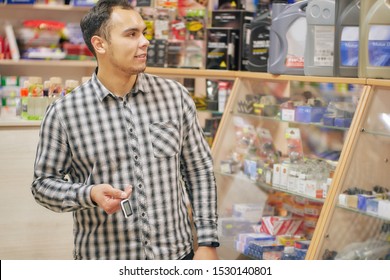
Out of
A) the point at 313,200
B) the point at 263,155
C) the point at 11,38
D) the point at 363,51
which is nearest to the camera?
the point at 363,51

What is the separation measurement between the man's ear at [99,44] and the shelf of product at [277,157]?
5.61 ft

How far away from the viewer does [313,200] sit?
4484mm

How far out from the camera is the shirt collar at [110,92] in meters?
2.77

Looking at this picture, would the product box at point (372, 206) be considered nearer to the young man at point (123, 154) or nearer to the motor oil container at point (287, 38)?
the motor oil container at point (287, 38)

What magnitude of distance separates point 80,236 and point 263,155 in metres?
2.39

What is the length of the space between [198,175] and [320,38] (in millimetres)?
1807

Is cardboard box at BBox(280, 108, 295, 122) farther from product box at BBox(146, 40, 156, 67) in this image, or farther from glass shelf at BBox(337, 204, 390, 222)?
product box at BBox(146, 40, 156, 67)

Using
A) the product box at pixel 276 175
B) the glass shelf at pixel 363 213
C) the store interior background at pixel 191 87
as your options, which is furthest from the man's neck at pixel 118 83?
the product box at pixel 276 175

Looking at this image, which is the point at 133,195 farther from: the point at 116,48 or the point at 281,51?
the point at 281,51

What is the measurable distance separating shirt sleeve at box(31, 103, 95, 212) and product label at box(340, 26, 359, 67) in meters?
1.99

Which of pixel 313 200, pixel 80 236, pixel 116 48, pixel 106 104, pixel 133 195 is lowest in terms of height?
pixel 313 200

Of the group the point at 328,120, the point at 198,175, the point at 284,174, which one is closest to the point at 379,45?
the point at 328,120

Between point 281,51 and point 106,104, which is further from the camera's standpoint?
point 281,51

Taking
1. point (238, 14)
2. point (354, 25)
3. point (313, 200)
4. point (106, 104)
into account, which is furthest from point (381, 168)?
point (106, 104)
